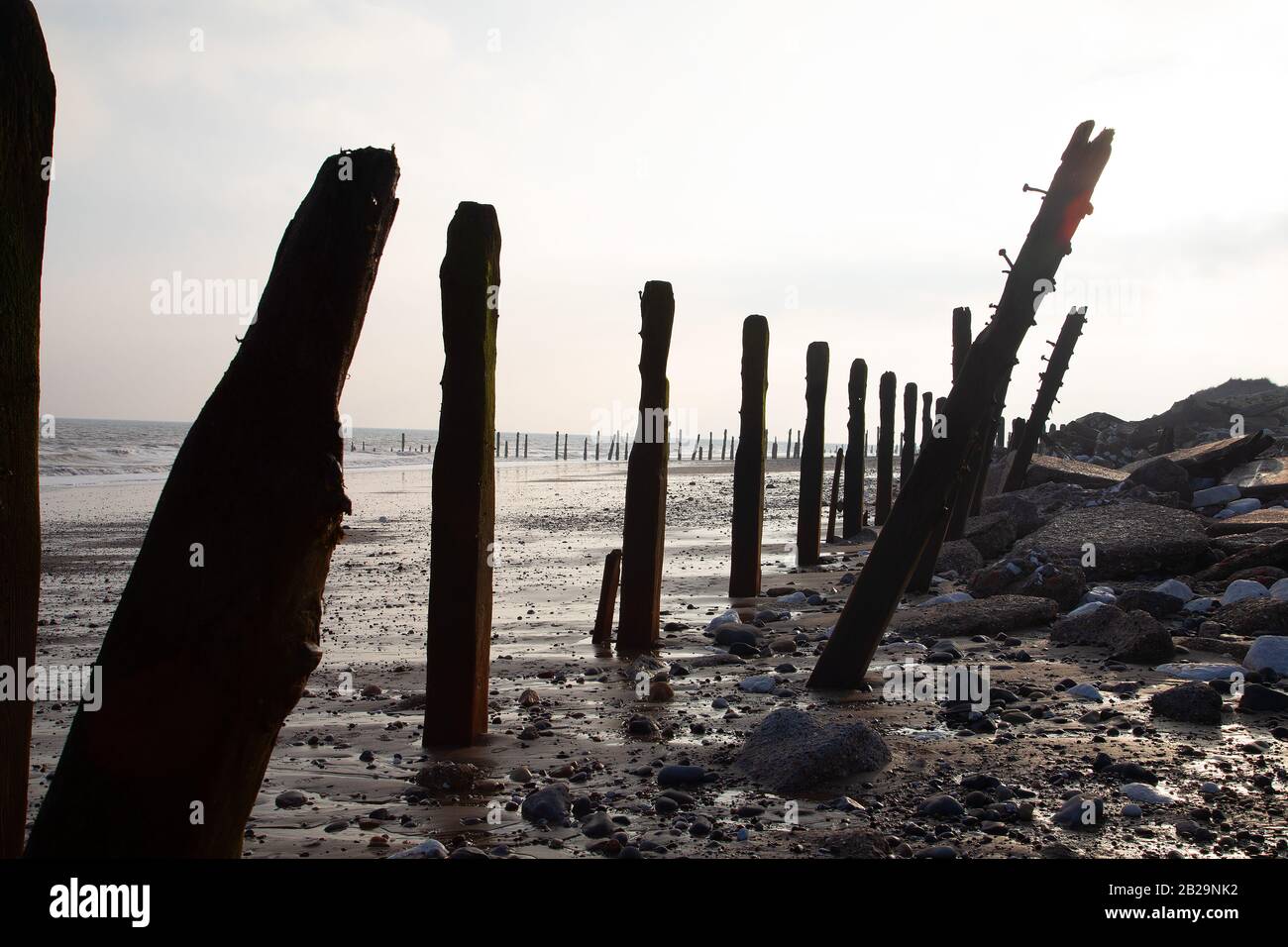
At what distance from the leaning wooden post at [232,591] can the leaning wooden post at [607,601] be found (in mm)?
6128

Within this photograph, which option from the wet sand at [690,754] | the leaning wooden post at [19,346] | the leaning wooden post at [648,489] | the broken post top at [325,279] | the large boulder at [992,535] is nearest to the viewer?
the broken post top at [325,279]

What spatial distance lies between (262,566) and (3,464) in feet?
2.82

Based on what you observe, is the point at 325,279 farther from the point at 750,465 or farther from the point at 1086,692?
the point at 750,465

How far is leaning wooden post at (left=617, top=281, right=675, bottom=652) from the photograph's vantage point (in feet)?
27.8

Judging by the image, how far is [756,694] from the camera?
6.76m

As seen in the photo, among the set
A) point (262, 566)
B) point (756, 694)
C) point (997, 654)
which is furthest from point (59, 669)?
point (997, 654)

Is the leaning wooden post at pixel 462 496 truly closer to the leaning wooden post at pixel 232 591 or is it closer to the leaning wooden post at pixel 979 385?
the leaning wooden post at pixel 979 385

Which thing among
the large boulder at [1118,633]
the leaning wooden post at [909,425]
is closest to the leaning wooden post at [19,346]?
the large boulder at [1118,633]

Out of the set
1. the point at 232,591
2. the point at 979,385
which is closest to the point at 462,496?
the point at 232,591

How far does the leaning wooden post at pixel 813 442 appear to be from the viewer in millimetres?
14609

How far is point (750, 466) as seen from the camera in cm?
1125

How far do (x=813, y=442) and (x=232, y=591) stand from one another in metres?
12.5
